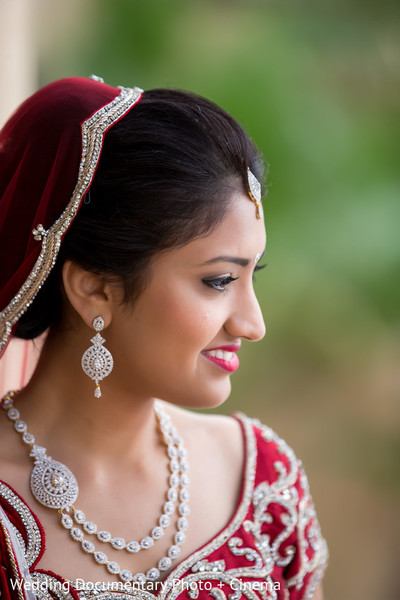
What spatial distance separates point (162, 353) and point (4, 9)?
4.16 ft

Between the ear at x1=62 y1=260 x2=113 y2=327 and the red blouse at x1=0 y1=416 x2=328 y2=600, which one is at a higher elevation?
the ear at x1=62 y1=260 x2=113 y2=327

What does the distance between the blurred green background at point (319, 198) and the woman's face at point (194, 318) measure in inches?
58.2

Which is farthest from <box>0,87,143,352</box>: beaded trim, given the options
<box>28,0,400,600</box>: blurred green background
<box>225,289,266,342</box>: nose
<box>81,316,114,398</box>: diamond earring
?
<box>28,0,400,600</box>: blurred green background

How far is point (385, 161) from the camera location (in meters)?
2.96

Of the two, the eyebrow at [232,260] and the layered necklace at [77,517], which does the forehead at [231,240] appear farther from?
the layered necklace at [77,517]

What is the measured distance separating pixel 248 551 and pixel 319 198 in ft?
5.85

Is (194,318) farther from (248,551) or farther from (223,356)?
(248,551)

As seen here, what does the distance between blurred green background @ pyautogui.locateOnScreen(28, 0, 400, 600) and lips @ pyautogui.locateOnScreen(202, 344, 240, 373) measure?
148cm

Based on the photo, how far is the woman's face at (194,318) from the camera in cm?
127

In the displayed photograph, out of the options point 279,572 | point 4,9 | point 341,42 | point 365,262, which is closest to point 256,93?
point 341,42

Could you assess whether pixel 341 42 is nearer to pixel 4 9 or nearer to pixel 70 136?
pixel 4 9

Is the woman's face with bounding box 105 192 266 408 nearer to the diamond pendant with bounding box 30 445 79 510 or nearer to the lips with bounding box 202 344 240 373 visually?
the lips with bounding box 202 344 240 373

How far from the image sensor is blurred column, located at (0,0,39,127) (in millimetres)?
1766

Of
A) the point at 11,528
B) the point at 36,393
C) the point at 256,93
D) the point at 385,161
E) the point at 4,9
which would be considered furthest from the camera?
the point at 385,161
